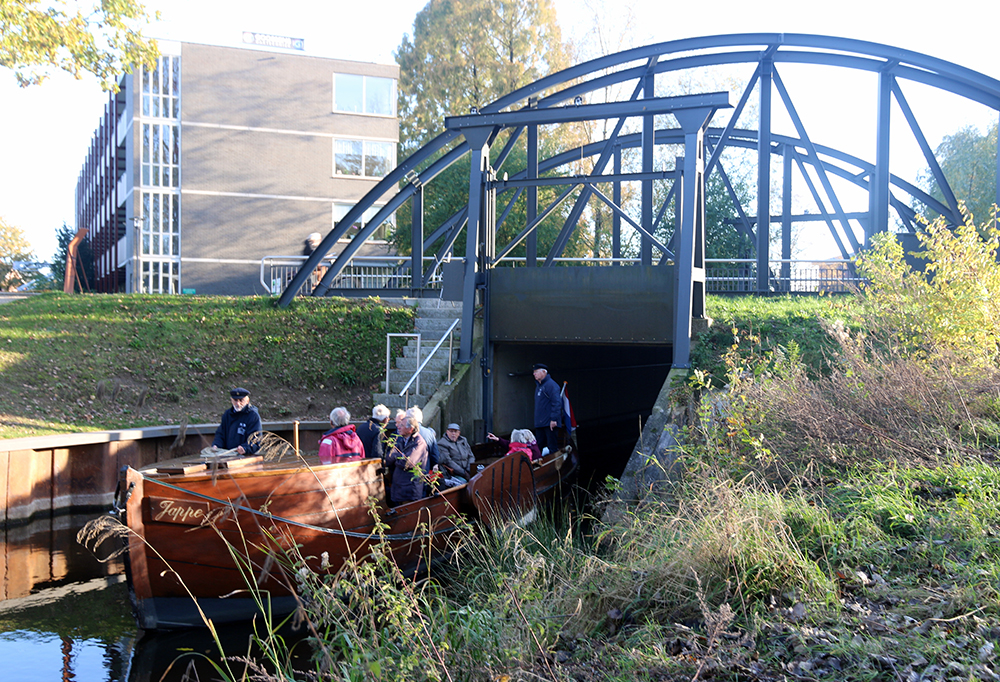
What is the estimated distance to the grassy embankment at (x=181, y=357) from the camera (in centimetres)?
1458

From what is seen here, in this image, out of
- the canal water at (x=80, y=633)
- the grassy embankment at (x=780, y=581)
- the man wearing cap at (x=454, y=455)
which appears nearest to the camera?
the grassy embankment at (x=780, y=581)

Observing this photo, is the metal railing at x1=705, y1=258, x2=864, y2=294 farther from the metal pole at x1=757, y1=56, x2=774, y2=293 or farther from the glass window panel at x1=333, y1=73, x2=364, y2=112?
the glass window panel at x1=333, y1=73, x2=364, y2=112

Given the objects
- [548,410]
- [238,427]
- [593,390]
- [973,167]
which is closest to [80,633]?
[238,427]

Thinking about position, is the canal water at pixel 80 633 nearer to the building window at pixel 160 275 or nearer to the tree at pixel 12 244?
the building window at pixel 160 275

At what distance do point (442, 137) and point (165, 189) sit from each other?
21.3 metres

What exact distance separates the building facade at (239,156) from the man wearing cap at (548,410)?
2435 centimetres

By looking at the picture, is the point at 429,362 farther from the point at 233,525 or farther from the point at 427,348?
the point at 233,525

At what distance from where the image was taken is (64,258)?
4391cm

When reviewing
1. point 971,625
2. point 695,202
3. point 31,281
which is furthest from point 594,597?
point 31,281

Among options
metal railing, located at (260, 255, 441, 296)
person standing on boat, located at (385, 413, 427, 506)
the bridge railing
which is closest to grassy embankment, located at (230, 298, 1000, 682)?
person standing on boat, located at (385, 413, 427, 506)

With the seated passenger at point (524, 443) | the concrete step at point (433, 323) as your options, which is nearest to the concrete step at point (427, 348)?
the concrete step at point (433, 323)

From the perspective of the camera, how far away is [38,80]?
16.8 m

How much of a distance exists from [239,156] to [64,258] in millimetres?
15919

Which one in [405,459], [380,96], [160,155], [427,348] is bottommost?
[405,459]
